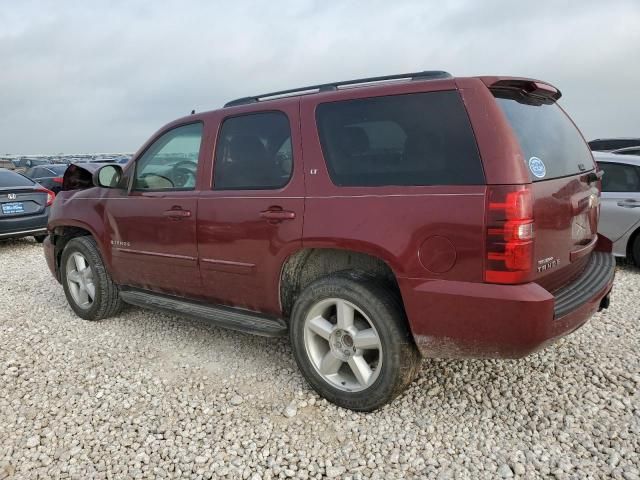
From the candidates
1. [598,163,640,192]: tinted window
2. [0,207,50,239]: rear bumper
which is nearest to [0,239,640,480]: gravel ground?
[598,163,640,192]: tinted window

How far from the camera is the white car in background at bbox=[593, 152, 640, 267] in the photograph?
19.1ft

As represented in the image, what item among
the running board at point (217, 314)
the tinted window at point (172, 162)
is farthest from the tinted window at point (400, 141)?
the tinted window at point (172, 162)

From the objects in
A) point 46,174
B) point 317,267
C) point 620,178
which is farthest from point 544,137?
point 46,174

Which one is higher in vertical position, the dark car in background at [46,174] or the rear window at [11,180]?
the rear window at [11,180]

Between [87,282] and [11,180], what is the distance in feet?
18.5

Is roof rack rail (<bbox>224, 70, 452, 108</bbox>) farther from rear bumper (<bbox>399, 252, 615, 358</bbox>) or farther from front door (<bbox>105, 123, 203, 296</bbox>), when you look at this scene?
rear bumper (<bbox>399, 252, 615, 358</bbox>)

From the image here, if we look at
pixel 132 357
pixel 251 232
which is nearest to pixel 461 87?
pixel 251 232

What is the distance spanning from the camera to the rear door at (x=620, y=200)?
5.82 m

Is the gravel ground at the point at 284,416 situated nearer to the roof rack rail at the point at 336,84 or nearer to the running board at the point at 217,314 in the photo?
the running board at the point at 217,314

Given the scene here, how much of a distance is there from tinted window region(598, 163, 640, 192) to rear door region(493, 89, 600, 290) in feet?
11.1

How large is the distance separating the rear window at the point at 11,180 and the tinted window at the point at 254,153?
694 centimetres

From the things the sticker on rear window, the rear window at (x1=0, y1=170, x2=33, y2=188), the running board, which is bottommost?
the running board

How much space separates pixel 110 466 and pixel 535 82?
3034 millimetres

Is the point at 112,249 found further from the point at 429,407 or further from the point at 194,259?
the point at 429,407
